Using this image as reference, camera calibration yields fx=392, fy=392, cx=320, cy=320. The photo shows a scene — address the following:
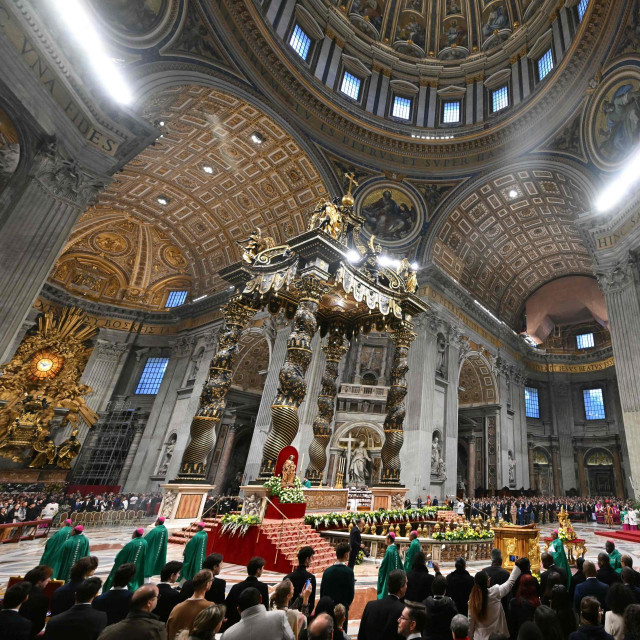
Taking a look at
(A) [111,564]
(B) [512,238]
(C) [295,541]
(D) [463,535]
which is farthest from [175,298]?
(D) [463,535]

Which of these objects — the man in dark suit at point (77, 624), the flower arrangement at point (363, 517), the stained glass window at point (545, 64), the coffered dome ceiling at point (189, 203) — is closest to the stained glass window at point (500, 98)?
the stained glass window at point (545, 64)

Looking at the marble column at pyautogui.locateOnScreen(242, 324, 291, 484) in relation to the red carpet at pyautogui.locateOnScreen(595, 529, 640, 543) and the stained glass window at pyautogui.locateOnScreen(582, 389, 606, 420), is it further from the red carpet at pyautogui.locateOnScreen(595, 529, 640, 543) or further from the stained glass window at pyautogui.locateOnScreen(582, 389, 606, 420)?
the stained glass window at pyautogui.locateOnScreen(582, 389, 606, 420)

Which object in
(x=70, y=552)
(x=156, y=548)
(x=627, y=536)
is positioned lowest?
(x=70, y=552)

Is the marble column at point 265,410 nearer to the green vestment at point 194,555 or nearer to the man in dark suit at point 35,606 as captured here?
the green vestment at point 194,555

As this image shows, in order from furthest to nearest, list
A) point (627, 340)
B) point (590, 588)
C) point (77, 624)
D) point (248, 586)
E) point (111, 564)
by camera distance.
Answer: point (627, 340) → point (111, 564) → point (590, 588) → point (248, 586) → point (77, 624)

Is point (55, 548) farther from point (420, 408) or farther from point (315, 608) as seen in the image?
point (420, 408)

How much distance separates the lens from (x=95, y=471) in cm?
1866

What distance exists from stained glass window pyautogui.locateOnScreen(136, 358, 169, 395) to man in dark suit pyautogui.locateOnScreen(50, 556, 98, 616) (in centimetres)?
1997

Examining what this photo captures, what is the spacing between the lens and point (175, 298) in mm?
23281

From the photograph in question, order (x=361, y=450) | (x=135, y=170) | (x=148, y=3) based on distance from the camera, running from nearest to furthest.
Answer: (x=148, y=3) < (x=361, y=450) < (x=135, y=170)

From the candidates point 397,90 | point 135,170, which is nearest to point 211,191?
point 135,170

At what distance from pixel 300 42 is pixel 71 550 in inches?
762

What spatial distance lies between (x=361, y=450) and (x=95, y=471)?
12.8 metres

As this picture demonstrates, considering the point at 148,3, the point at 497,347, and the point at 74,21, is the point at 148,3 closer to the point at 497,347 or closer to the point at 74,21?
the point at 74,21
